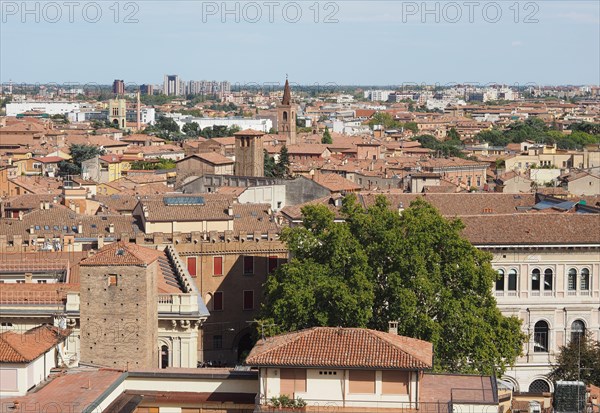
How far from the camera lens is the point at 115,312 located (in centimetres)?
2108

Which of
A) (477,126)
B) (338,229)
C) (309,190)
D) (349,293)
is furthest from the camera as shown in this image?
(477,126)

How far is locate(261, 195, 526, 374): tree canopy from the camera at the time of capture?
90.3ft

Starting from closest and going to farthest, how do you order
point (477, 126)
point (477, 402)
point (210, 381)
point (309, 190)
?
point (477, 402)
point (210, 381)
point (309, 190)
point (477, 126)

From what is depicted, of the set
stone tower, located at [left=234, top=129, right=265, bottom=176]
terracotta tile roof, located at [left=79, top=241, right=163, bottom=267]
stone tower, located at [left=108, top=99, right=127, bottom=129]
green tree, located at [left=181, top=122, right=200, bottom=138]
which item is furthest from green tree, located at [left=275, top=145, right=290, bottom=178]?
stone tower, located at [left=108, top=99, right=127, bottom=129]

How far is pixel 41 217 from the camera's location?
4519cm

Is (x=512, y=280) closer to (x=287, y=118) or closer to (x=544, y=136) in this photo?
(x=287, y=118)

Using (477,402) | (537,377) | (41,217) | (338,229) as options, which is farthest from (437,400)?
(41,217)

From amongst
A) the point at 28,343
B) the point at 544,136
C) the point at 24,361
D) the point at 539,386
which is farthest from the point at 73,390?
the point at 544,136

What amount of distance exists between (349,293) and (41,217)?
2022cm

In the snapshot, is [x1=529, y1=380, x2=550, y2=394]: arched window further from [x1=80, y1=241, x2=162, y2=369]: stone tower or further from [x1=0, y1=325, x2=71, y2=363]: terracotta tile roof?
[x1=0, y1=325, x2=71, y2=363]: terracotta tile roof

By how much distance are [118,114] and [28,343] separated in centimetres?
15737

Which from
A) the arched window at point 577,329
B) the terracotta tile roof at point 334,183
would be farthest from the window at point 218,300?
the terracotta tile roof at point 334,183

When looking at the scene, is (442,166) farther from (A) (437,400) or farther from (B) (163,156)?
(A) (437,400)

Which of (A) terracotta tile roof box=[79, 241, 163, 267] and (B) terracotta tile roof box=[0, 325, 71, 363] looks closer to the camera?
(B) terracotta tile roof box=[0, 325, 71, 363]
